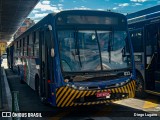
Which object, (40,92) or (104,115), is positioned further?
(40,92)

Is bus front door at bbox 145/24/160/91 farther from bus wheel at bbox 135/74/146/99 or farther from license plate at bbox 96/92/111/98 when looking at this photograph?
license plate at bbox 96/92/111/98

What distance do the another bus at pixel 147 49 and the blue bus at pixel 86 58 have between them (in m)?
1.94

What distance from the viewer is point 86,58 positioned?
25.5 ft

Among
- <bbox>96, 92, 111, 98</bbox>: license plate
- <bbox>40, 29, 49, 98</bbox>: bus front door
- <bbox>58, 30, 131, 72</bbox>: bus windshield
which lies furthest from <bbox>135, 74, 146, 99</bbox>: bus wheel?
<bbox>40, 29, 49, 98</bbox>: bus front door

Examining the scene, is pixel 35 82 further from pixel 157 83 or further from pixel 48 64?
pixel 157 83

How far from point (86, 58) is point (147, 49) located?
11.7 ft

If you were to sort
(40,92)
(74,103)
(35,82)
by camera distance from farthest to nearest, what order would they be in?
(35,82) → (40,92) → (74,103)

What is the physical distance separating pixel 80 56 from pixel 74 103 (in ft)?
4.26

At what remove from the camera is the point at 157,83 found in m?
10.0

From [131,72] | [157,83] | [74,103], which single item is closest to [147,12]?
[157,83]

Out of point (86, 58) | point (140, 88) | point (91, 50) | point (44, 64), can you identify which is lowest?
point (140, 88)

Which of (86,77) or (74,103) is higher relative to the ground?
(86,77)

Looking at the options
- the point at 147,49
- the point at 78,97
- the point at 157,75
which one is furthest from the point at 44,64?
the point at 157,75

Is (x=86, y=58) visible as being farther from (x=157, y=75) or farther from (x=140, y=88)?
(x=140, y=88)
